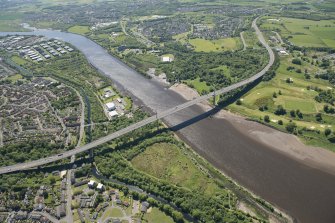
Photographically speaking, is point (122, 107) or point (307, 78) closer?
point (122, 107)

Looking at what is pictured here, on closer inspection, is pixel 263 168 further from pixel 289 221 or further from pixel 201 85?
pixel 201 85

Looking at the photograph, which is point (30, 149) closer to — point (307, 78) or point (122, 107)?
point (122, 107)

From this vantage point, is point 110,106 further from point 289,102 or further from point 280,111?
point 289,102

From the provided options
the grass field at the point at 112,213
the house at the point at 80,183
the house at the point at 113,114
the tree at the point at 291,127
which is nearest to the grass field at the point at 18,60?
the house at the point at 113,114

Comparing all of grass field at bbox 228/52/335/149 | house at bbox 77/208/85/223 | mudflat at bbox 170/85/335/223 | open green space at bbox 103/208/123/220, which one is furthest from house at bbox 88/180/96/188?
grass field at bbox 228/52/335/149

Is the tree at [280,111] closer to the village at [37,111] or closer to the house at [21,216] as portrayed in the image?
the village at [37,111]

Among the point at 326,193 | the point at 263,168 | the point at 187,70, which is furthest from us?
the point at 187,70

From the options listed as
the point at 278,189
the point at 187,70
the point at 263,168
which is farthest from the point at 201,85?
the point at 278,189

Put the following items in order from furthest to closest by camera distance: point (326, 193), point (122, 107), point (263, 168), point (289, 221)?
point (122, 107)
point (263, 168)
point (326, 193)
point (289, 221)
